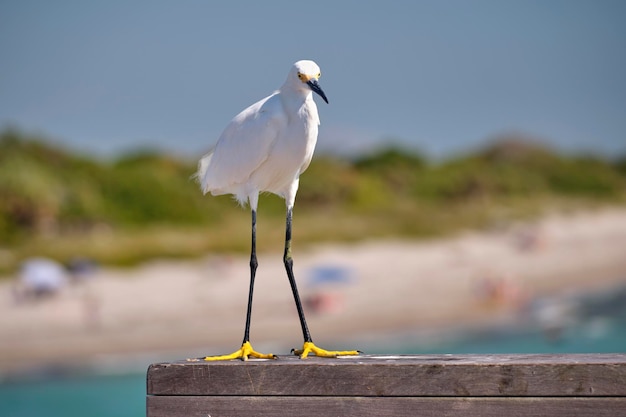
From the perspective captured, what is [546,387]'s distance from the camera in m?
2.78

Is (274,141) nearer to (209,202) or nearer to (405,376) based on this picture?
(405,376)

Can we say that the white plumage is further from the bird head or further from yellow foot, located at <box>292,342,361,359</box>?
yellow foot, located at <box>292,342,361,359</box>

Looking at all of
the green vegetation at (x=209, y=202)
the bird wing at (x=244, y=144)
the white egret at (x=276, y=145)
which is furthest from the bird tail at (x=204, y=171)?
the green vegetation at (x=209, y=202)

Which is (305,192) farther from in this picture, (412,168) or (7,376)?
(7,376)

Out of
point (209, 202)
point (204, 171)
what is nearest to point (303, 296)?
point (209, 202)

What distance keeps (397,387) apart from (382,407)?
0.07 m

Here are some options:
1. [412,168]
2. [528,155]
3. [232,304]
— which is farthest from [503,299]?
[528,155]

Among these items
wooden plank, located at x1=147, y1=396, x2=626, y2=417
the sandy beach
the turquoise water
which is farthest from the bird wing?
the sandy beach

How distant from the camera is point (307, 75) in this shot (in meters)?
3.60

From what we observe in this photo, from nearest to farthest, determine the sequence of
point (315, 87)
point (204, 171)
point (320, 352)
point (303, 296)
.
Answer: point (320, 352) < point (315, 87) < point (204, 171) < point (303, 296)

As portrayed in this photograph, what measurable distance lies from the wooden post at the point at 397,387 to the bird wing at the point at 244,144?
37.8 inches

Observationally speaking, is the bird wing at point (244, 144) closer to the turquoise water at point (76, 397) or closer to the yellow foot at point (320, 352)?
the yellow foot at point (320, 352)

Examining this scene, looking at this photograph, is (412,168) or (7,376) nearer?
(7,376)

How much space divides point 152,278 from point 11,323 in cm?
258
